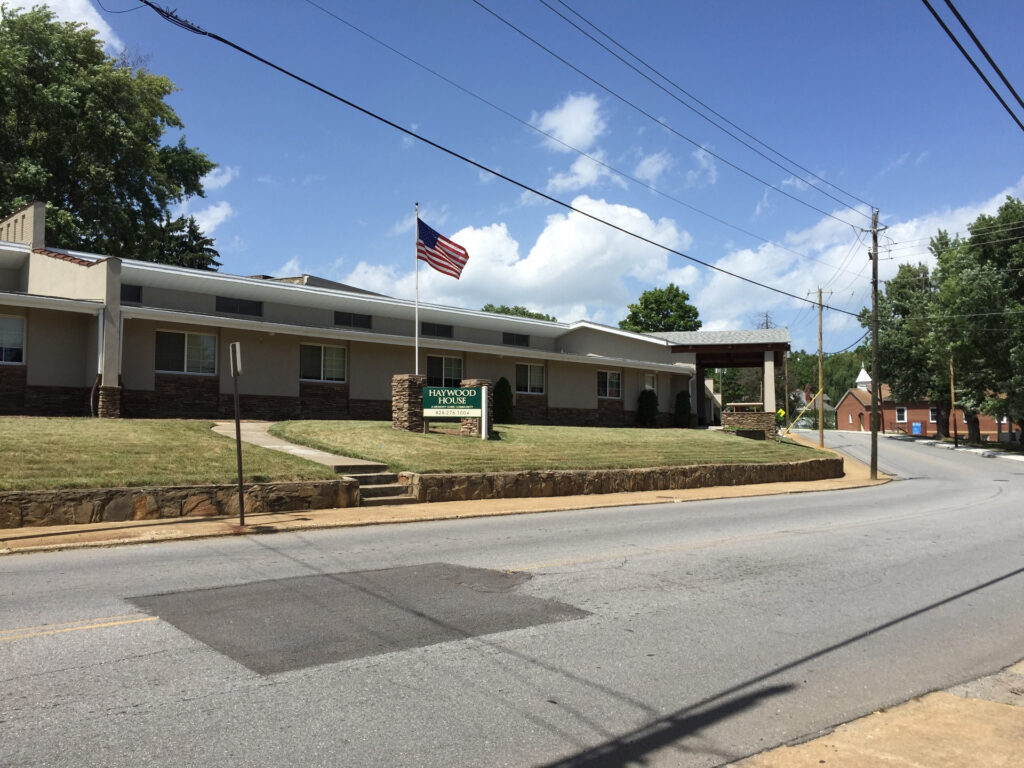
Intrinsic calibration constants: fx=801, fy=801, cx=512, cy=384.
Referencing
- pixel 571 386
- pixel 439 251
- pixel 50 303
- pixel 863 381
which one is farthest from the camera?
pixel 863 381

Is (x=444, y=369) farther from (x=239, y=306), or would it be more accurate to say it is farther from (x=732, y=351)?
(x=732, y=351)

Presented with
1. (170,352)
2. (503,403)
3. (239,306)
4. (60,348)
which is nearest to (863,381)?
(503,403)

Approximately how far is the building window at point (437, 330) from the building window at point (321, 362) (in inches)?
174

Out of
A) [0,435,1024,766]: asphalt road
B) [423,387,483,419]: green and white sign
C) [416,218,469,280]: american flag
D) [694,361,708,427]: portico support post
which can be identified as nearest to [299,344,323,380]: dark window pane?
[416,218,469,280]: american flag

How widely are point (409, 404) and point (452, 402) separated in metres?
1.25

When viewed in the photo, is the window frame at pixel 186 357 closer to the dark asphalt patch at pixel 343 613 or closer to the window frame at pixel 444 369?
the window frame at pixel 444 369

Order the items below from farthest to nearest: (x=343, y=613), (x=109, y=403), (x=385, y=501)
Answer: (x=109, y=403), (x=385, y=501), (x=343, y=613)

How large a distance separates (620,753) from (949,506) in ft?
59.0

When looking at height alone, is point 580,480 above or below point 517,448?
below

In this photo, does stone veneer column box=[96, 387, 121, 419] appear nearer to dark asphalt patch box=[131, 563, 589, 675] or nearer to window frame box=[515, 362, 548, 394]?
dark asphalt patch box=[131, 563, 589, 675]

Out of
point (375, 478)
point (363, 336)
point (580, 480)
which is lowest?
point (580, 480)

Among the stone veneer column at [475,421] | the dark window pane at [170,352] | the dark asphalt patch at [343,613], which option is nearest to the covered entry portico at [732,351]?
the stone veneer column at [475,421]

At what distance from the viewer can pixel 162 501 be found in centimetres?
1338

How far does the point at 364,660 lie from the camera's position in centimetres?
577
